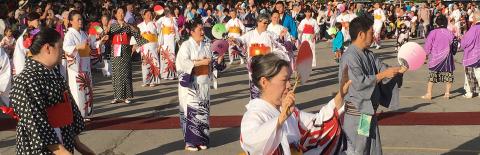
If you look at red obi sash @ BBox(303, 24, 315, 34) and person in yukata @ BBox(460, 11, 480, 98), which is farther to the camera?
red obi sash @ BBox(303, 24, 315, 34)

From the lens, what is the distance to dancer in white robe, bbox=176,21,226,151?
736 centimetres

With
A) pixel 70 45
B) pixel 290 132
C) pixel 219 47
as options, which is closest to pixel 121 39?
pixel 70 45

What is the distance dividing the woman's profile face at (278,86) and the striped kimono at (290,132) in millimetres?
58

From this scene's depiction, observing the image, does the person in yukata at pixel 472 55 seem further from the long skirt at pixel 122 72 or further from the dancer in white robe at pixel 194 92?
the long skirt at pixel 122 72

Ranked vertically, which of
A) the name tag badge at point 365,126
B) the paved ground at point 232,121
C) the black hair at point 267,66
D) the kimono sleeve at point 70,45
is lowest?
the paved ground at point 232,121

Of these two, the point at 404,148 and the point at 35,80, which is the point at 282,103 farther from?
the point at 404,148

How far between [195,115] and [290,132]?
398 centimetres

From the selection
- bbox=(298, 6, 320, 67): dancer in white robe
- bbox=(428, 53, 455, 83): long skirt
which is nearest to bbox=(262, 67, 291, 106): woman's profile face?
bbox=(428, 53, 455, 83): long skirt

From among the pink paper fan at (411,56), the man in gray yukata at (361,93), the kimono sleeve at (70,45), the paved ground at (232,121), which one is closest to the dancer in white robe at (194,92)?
the paved ground at (232,121)

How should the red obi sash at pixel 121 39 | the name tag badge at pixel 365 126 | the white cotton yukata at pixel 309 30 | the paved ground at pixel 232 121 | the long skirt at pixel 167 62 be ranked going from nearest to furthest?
1. the name tag badge at pixel 365 126
2. the paved ground at pixel 232 121
3. the red obi sash at pixel 121 39
4. the long skirt at pixel 167 62
5. the white cotton yukata at pixel 309 30

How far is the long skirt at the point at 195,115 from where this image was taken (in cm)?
735

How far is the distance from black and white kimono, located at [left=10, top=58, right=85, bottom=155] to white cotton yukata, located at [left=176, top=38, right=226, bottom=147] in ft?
11.7

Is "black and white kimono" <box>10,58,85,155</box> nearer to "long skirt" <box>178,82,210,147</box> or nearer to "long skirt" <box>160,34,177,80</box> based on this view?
"long skirt" <box>178,82,210,147</box>

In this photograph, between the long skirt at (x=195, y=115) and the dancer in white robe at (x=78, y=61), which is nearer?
the long skirt at (x=195, y=115)
